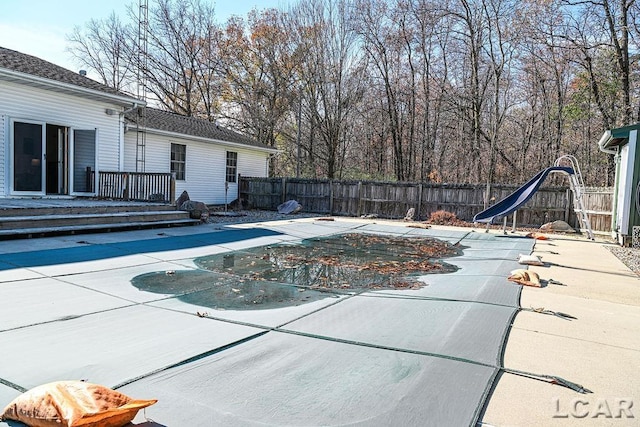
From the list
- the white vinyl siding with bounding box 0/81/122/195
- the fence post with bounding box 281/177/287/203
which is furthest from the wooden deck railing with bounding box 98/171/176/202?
the fence post with bounding box 281/177/287/203

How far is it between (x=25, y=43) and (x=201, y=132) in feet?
39.0

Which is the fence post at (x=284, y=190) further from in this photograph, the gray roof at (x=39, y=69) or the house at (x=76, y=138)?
the gray roof at (x=39, y=69)

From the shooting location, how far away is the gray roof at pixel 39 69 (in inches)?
369

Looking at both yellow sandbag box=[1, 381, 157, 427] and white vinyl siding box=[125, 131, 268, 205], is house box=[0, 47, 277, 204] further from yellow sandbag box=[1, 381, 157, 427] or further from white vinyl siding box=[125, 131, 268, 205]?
yellow sandbag box=[1, 381, 157, 427]

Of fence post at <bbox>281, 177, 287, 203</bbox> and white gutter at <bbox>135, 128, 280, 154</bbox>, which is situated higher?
white gutter at <bbox>135, 128, 280, 154</bbox>

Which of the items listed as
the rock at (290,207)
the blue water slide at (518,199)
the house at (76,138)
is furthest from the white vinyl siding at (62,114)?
the blue water slide at (518,199)

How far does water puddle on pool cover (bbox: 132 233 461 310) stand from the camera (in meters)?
4.18

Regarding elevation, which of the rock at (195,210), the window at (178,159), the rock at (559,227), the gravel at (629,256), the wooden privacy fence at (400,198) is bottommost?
the gravel at (629,256)

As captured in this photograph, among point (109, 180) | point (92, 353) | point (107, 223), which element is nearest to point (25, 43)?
point (109, 180)

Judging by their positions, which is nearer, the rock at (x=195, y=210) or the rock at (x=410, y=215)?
the rock at (x=195, y=210)

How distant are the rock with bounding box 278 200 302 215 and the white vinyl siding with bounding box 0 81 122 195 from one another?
19.7 ft

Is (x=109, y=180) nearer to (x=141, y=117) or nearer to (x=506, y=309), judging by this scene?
(x=141, y=117)

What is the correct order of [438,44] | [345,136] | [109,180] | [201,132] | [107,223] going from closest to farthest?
[107,223] < [109,180] < [201,132] < [438,44] < [345,136]

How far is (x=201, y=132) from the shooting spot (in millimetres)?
15414
